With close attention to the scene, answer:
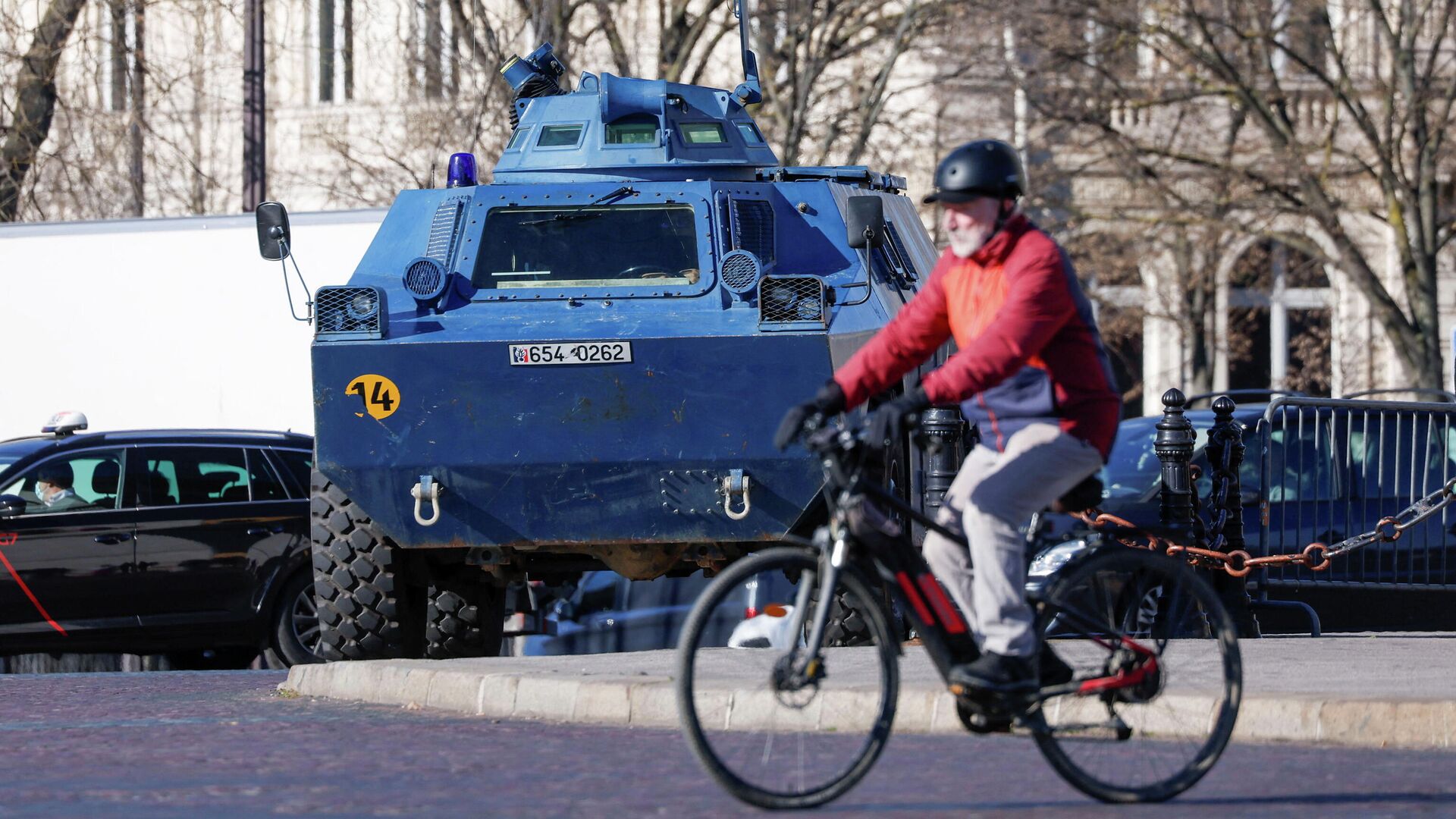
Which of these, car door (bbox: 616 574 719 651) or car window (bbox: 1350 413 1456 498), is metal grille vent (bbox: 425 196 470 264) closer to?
car window (bbox: 1350 413 1456 498)

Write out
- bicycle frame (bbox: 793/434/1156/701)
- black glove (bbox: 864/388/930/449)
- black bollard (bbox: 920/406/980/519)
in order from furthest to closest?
1. black bollard (bbox: 920/406/980/519)
2. bicycle frame (bbox: 793/434/1156/701)
3. black glove (bbox: 864/388/930/449)

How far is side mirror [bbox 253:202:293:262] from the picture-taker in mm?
11102

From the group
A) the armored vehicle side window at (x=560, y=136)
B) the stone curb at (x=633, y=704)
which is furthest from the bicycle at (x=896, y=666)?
the armored vehicle side window at (x=560, y=136)

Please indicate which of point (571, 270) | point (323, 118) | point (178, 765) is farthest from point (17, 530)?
point (323, 118)

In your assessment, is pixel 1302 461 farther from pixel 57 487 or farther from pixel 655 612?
pixel 57 487

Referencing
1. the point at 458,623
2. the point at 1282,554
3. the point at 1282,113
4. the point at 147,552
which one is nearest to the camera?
the point at 458,623

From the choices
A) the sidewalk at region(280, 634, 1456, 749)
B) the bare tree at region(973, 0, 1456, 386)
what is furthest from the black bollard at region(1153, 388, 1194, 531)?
the bare tree at region(973, 0, 1456, 386)

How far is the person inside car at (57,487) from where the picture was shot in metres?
13.7

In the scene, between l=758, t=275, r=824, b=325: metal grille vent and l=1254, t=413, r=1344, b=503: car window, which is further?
l=1254, t=413, r=1344, b=503: car window

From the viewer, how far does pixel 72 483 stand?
45.1ft

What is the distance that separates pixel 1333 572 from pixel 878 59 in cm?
1548

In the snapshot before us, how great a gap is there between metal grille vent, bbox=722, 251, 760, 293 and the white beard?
374 cm

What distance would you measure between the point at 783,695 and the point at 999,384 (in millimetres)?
1040

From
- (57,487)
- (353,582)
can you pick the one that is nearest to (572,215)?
(353,582)
